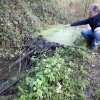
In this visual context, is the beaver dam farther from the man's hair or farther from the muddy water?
the man's hair

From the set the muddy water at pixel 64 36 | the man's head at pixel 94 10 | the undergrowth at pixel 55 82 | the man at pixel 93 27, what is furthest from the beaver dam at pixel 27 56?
the man's head at pixel 94 10


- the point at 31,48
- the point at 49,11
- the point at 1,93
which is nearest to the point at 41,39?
the point at 31,48

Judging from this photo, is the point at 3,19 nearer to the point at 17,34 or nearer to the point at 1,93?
the point at 17,34

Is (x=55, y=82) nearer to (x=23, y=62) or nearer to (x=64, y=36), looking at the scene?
(x=23, y=62)

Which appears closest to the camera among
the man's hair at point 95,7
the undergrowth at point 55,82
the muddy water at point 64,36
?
the undergrowth at point 55,82

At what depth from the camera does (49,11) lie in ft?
31.4

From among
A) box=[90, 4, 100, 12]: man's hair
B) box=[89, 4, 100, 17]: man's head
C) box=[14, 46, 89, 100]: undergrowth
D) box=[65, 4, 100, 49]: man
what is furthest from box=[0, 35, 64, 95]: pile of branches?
box=[90, 4, 100, 12]: man's hair

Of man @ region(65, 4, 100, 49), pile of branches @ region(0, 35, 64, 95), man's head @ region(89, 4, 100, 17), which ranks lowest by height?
pile of branches @ region(0, 35, 64, 95)

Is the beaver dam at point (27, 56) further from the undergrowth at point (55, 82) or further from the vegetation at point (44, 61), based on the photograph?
the undergrowth at point (55, 82)

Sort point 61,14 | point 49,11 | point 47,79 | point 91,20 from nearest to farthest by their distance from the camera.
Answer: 1. point 47,79
2. point 91,20
3. point 49,11
4. point 61,14

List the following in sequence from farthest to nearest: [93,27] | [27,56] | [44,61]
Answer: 1. [93,27]
2. [27,56]
3. [44,61]

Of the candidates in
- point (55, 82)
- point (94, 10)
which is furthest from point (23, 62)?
point (94, 10)

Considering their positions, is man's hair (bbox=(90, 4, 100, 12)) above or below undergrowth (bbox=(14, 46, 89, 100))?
above

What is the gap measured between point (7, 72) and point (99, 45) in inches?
114
